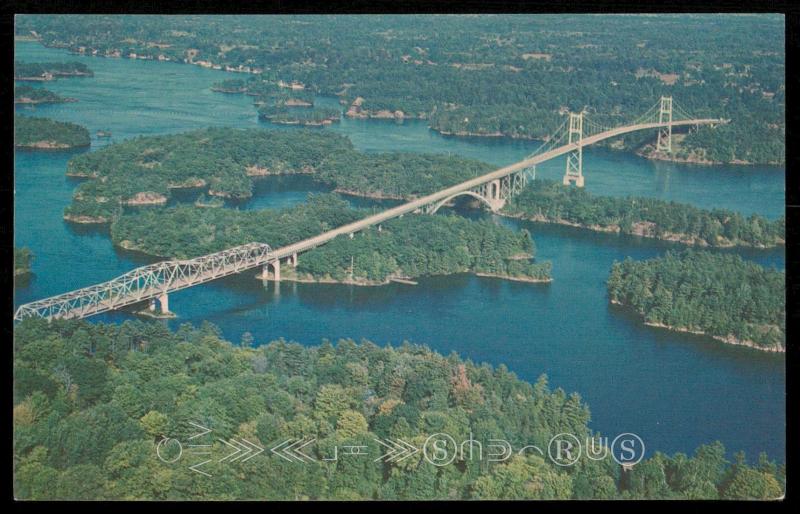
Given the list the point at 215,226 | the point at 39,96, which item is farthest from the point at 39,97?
the point at 215,226

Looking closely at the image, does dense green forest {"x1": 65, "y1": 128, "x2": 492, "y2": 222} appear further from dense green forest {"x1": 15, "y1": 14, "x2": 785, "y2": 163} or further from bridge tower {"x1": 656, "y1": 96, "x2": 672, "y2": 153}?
bridge tower {"x1": 656, "y1": 96, "x2": 672, "y2": 153}

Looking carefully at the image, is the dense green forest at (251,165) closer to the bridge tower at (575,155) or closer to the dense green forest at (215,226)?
the dense green forest at (215,226)

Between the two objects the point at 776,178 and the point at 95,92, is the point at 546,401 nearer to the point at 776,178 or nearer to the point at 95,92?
the point at 776,178

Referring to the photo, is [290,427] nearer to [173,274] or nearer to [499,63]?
[173,274]

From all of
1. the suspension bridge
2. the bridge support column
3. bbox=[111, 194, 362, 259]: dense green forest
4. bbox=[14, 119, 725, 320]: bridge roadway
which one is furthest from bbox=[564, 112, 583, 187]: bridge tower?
the bridge support column

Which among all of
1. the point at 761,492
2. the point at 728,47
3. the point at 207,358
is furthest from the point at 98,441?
the point at 728,47

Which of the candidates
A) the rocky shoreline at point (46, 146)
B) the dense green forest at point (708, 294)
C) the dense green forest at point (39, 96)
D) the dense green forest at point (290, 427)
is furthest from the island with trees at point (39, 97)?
the dense green forest at point (708, 294)
